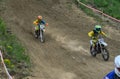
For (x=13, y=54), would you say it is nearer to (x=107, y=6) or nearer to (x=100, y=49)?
(x=100, y=49)

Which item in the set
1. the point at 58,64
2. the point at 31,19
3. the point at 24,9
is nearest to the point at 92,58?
the point at 58,64

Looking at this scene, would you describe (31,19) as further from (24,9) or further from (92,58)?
(92,58)

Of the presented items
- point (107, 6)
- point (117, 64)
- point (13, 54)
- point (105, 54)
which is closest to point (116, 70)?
point (117, 64)

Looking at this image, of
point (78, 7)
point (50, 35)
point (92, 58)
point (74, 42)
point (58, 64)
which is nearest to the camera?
point (58, 64)

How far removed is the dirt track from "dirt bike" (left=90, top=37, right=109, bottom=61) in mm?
263

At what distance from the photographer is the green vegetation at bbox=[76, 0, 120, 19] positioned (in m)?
21.3

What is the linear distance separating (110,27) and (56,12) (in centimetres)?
378

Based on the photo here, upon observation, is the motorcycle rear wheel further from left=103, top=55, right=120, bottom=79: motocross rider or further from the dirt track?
left=103, top=55, right=120, bottom=79: motocross rider

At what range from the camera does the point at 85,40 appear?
56.9 ft

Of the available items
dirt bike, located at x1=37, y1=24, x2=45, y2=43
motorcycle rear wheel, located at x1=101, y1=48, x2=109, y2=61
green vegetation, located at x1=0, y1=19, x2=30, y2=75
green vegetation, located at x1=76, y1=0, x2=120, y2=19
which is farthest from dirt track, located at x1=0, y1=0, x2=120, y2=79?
green vegetation, located at x1=76, y1=0, x2=120, y2=19

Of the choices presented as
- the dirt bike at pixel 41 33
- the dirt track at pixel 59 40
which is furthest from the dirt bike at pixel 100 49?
the dirt bike at pixel 41 33

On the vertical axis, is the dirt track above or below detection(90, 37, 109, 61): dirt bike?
below

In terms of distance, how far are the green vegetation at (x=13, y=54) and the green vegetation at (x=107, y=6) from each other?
681cm

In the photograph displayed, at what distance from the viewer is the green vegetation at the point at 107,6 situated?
21266 millimetres
